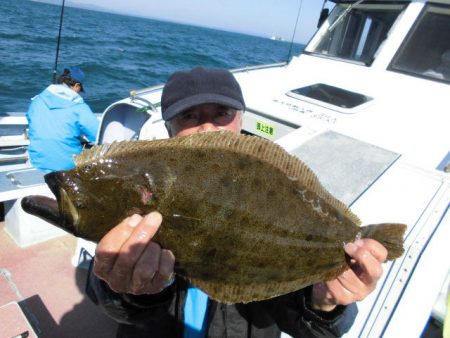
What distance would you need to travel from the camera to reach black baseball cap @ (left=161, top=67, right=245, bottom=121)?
216cm

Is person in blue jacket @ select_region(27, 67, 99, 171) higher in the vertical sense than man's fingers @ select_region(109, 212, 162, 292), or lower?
lower

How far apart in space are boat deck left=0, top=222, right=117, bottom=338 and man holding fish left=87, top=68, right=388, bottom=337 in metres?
2.02

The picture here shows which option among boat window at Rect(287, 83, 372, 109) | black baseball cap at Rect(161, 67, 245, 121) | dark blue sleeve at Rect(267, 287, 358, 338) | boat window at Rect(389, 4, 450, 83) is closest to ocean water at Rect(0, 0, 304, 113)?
boat window at Rect(287, 83, 372, 109)

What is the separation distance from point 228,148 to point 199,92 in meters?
0.71

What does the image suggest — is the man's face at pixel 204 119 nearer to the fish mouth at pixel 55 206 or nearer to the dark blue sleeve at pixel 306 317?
the fish mouth at pixel 55 206

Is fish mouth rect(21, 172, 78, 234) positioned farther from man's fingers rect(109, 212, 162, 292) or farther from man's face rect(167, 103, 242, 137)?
man's face rect(167, 103, 242, 137)

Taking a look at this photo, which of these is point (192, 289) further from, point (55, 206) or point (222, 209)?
point (55, 206)

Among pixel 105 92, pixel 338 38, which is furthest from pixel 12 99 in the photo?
pixel 338 38

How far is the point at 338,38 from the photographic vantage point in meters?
6.55

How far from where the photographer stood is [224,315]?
2.04 metres

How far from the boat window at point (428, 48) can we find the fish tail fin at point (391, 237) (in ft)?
13.5

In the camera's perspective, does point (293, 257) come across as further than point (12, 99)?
No

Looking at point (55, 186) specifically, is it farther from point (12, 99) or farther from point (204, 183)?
point (12, 99)

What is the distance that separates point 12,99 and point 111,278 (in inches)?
591
